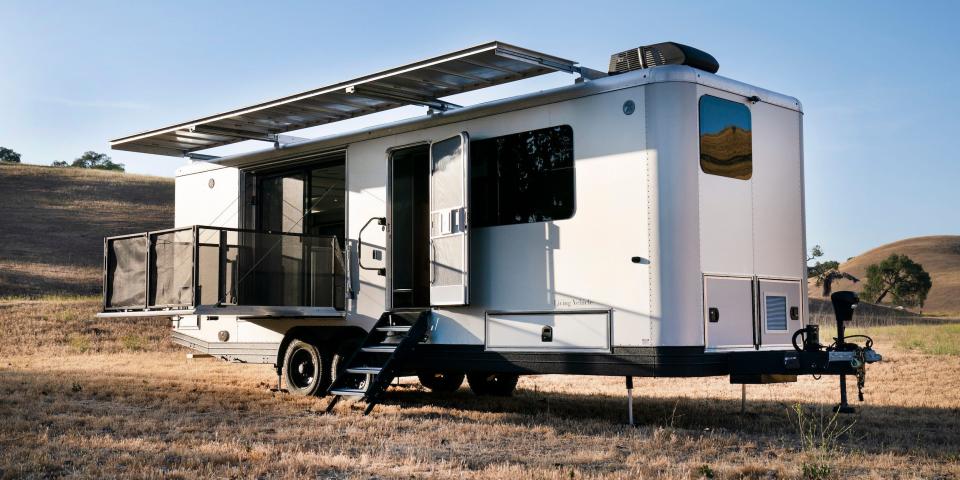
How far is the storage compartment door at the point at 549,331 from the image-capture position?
8.67 meters

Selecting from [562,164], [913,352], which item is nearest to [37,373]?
[562,164]

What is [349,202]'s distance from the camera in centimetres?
1127

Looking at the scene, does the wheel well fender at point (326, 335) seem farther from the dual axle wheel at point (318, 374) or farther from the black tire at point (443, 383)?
the black tire at point (443, 383)

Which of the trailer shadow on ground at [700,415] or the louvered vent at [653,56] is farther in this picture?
the louvered vent at [653,56]

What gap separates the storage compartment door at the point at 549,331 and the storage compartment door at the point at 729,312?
33.8 inches

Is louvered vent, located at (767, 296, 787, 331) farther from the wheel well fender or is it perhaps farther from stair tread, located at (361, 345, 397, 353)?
the wheel well fender

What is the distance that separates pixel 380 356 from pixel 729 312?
3.61m

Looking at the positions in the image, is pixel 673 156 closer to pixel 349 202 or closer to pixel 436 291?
pixel 436 291

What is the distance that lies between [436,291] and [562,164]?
1.81 meters

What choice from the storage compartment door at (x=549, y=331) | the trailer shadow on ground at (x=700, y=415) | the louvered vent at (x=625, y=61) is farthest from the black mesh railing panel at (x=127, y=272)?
the louvered vent at (x=625, y=61)

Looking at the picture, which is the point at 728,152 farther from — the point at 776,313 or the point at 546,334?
the point at 546,334

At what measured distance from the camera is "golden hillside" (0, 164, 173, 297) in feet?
101

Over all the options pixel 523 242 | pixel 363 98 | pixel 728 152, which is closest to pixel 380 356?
pixel 523 242

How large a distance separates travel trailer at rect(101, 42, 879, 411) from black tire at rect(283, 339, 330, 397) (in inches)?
1.0
